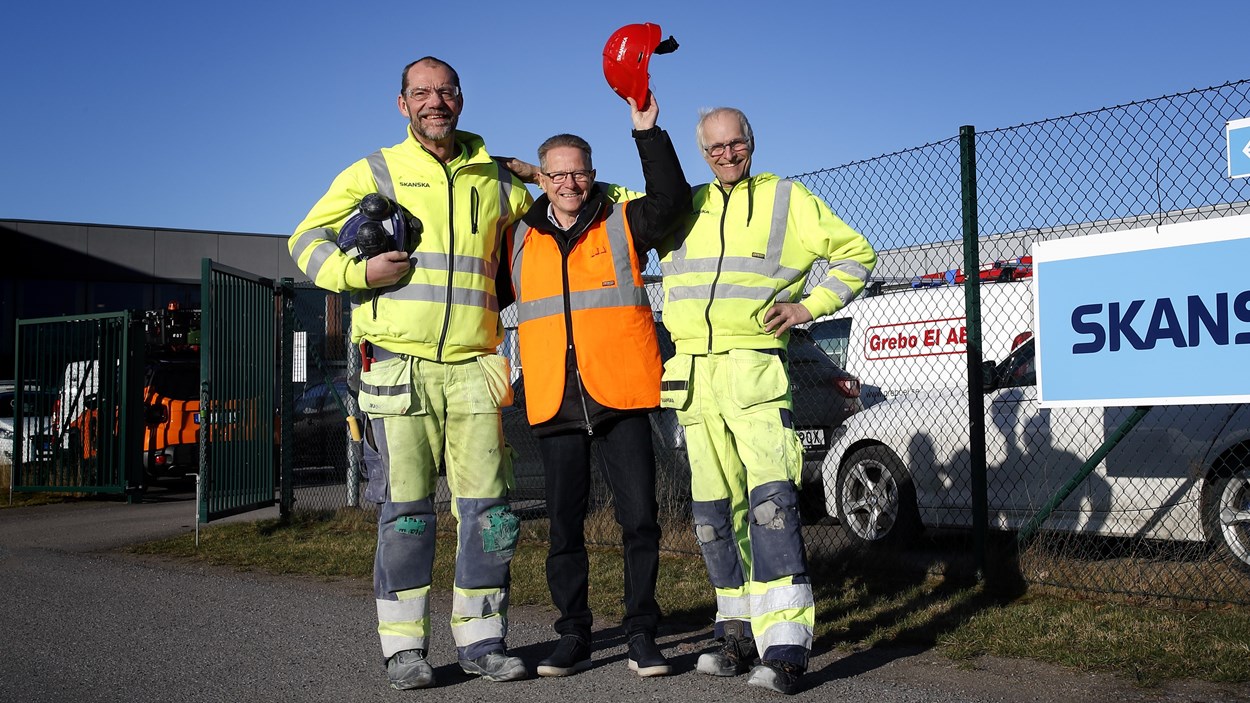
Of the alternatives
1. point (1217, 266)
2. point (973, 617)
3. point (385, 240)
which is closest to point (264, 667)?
point (385, 240)

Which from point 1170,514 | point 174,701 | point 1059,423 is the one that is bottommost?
point 174,701

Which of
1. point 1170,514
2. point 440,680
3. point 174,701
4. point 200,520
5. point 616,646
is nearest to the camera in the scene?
point 174,701

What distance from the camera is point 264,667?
16.2 ft

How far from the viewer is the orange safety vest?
464 cm

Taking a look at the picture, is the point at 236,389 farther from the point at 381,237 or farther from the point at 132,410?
the point at 381,237

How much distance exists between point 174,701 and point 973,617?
11.2 ft

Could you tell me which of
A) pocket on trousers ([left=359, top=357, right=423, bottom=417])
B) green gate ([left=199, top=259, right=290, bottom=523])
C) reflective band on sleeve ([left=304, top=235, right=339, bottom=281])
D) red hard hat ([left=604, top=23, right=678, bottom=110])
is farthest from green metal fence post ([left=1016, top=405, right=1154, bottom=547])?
green gate ([left=199, top=259, right=290, bottom=523])

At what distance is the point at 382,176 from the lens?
186 inches

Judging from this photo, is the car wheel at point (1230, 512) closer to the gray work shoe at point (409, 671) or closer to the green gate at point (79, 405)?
the gray work shoe at point (409, 671)

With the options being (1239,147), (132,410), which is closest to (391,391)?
(1239,147)

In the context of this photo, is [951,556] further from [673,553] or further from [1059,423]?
[673,553]

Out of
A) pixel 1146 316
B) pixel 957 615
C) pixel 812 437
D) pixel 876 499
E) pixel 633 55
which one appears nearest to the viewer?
pixel 633 55

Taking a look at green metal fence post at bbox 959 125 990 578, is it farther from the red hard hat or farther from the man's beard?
the man's beard

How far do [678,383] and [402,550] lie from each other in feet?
4.05
